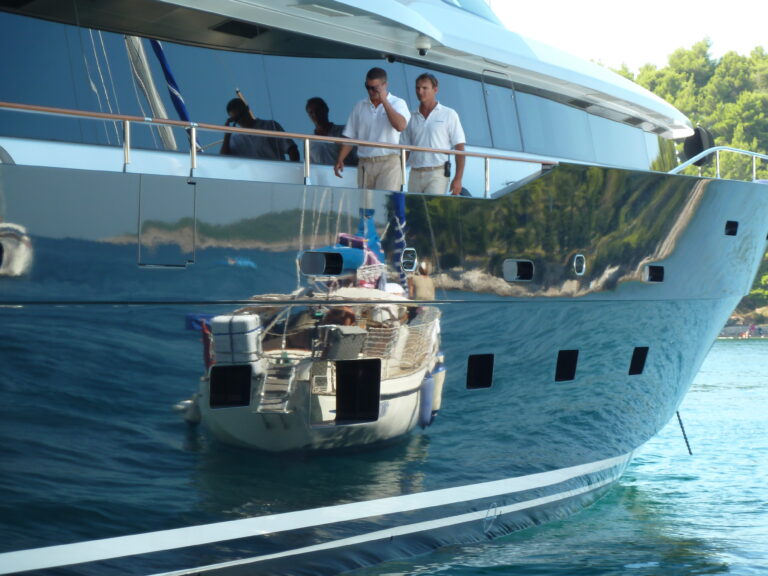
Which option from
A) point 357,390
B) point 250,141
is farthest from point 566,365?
point 250,141

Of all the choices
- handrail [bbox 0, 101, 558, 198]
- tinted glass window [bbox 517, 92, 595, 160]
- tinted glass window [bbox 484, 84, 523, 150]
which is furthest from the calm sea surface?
tinted glass window [bbox 517, 92, 595, 160]

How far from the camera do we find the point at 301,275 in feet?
17.7

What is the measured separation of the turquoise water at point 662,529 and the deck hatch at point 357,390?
3.32ft

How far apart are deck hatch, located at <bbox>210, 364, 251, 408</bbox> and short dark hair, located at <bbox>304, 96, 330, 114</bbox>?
6.70 feet

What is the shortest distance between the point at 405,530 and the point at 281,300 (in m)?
1.85

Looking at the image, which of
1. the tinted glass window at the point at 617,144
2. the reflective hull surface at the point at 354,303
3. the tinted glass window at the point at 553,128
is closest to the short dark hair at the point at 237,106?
the reflective hull surface at the point at 354,303

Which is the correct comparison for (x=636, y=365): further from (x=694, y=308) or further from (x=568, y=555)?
(x=568, y=555)

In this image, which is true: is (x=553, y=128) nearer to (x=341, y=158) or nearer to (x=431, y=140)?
(x=431, y=140)

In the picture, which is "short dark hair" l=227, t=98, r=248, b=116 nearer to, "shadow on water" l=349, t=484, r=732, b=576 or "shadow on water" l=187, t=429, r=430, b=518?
"shadow on water" l=187, t=429, r=430, b=518

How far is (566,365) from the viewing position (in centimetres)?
714

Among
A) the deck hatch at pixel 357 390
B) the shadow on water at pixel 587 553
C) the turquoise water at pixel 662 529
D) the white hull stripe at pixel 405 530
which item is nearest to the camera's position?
the white hull stripe at pixel 405 530

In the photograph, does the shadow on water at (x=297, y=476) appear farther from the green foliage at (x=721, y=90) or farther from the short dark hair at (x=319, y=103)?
the green foliage at (x=721, y=90)

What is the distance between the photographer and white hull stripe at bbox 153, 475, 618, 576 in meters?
5.22

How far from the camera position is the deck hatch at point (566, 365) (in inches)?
279
